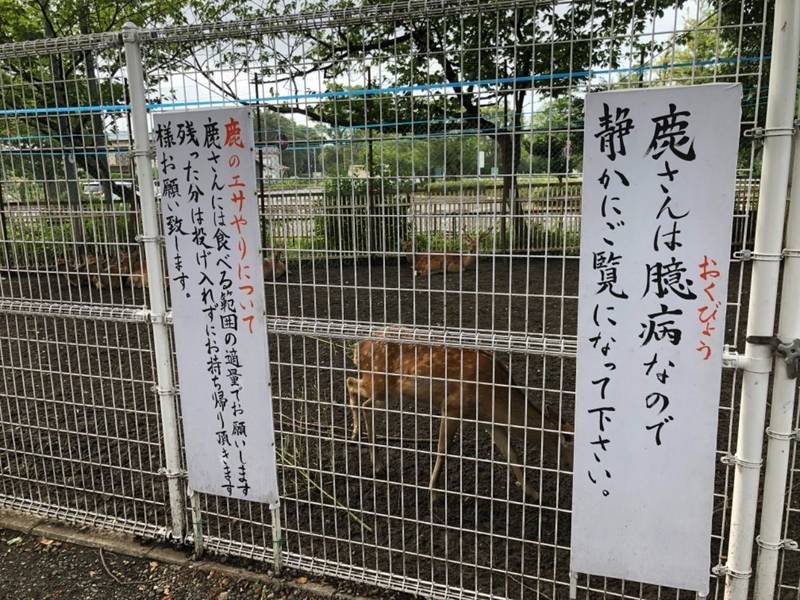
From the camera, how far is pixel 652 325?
2275 mm

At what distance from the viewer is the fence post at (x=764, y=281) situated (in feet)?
6.78

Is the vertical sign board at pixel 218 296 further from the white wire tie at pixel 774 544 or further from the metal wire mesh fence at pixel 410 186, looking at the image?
the white wire tie at pixel 774 544

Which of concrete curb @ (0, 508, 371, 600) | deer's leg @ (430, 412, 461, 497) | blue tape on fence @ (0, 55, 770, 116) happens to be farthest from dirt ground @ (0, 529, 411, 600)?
blue tape on fence @ (0, 55, 770, 116)

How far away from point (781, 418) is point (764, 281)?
20.1 inches

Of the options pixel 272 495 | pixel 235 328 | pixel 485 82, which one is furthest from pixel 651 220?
pixel 272 495

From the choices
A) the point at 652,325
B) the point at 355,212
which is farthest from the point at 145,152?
the point at 652,325

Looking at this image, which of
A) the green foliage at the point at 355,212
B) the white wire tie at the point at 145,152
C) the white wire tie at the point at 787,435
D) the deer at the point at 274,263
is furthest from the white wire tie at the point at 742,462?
the white wire tie at the point at 145,152

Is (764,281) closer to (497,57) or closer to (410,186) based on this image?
(497,57)

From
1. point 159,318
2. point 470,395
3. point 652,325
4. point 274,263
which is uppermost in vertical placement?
point 274,263

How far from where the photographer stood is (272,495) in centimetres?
309

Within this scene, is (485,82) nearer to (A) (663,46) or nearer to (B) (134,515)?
(A) (663,46)

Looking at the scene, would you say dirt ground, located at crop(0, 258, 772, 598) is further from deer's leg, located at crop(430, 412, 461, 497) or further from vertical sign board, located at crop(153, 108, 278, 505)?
vertical sign board, located at crop(153, 108, 278, 505)

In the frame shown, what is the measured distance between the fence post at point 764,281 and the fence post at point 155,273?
2588 mm

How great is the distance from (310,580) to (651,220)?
2334 millimetres
